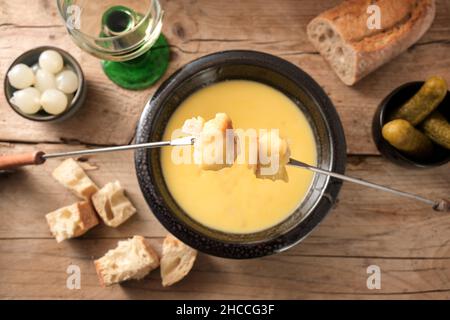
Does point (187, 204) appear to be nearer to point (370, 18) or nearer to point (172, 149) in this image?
point (172, 149)

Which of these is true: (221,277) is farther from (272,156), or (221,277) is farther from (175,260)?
(272,156)

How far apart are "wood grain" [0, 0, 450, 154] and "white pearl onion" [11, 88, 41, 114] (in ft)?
0.33

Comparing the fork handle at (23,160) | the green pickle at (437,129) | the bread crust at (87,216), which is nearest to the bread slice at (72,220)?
the bread crust at (87,216)

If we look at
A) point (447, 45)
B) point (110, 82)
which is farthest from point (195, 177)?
point (447, 45)

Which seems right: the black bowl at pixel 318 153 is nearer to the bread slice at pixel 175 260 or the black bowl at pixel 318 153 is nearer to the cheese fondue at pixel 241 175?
the cheese fondue at pixel 241 175

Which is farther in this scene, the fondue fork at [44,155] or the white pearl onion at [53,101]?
the white pearl onion at [53,101]

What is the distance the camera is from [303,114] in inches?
64.0

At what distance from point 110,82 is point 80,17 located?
210mm

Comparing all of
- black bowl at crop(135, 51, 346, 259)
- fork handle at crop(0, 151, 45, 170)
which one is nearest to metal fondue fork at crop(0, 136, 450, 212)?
fork handle at crop(0, 151, 45, 170)

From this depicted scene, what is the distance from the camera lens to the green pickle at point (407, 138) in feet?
5.19

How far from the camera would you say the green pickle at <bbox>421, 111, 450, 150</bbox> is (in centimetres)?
161

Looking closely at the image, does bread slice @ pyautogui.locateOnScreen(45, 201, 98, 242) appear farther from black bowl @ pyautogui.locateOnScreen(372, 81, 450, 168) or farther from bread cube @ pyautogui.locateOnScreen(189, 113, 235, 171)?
black bowl @ pyautogui.locateOnScreen(372, 81, 450, 168)

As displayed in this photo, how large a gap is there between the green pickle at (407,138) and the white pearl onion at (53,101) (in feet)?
3.02
